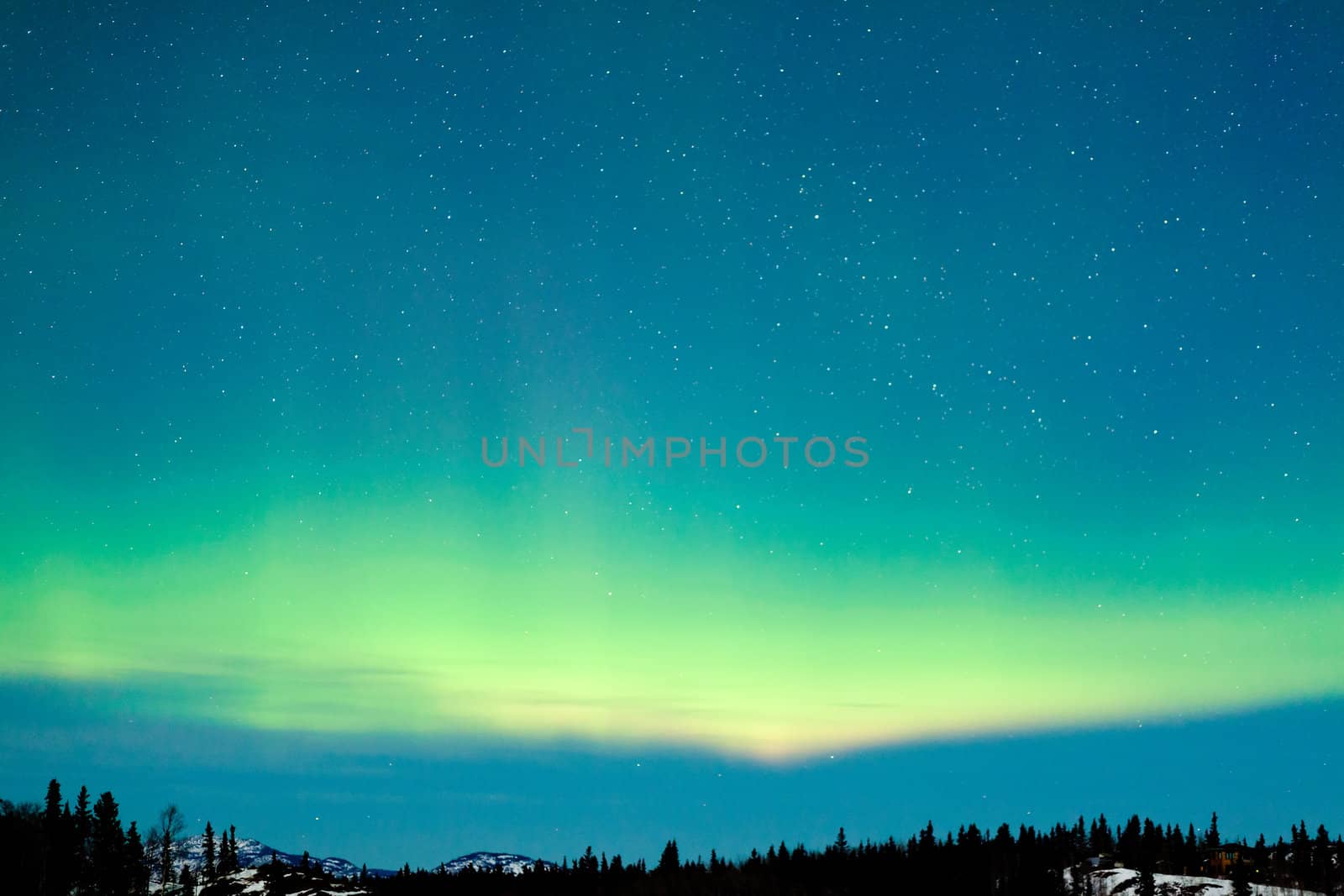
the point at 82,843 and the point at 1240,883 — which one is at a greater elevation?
the point at 82,843

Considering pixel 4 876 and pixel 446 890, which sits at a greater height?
pixel 4 876

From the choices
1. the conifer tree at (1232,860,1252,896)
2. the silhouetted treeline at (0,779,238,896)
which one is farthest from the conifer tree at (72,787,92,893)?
the conifer tree at (1232,860,1252,896)

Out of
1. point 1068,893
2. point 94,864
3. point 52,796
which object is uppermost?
point 52,796

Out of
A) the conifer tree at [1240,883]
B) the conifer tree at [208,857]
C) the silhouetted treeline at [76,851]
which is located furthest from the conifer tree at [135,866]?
the conifer tree at [1240,883]

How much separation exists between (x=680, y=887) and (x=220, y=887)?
7477 centimetres

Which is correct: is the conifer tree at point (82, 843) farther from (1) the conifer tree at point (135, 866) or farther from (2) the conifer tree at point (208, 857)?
(2) the conifer tree at point (208, 857)

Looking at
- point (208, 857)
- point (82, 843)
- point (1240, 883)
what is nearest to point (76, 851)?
point (82, 843)

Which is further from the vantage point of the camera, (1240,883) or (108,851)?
(1240,883)

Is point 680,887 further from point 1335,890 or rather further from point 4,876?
point 1335,890

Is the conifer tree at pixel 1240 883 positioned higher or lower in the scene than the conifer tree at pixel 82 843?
lower

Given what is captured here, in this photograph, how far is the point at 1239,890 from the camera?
180 meters

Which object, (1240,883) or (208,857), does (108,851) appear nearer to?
(208,857)

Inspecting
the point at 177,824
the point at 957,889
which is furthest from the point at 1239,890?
the point at 177,824

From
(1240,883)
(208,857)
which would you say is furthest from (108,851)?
(1240,883)
